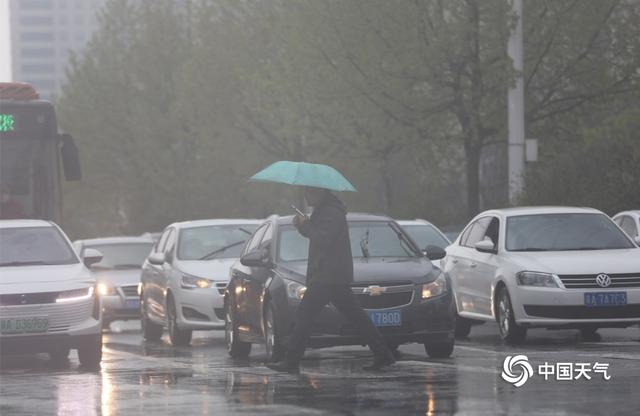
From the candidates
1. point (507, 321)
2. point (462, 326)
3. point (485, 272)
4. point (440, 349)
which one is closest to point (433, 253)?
point (440, 349)

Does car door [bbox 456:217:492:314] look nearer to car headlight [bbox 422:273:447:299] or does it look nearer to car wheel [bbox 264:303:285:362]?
car headlight [bbox 422:273:447:299]

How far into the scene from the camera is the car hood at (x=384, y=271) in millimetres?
15625

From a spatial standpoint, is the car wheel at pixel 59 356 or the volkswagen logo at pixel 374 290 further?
the car wheel at pixel 59 356

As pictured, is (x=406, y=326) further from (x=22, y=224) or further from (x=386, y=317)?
(x=22, y=224)

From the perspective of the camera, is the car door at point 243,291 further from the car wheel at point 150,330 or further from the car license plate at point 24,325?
the car wheel at point 150,330

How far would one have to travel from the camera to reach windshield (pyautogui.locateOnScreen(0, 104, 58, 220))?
21.9m

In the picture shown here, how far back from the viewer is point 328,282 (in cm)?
1434

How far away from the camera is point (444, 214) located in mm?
37125

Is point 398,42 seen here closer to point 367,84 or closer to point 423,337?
point 367,84

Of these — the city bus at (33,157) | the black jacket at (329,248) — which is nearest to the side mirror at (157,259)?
the city bus at (33,157)

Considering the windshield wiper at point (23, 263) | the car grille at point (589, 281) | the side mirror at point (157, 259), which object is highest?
the windshield wiper at point (23, 263)

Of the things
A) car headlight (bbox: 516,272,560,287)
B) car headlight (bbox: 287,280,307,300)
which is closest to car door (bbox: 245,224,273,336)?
car headlight (bbox: 287,280,307,300)

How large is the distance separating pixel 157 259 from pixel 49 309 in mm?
5553

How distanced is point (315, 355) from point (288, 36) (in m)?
18.4
